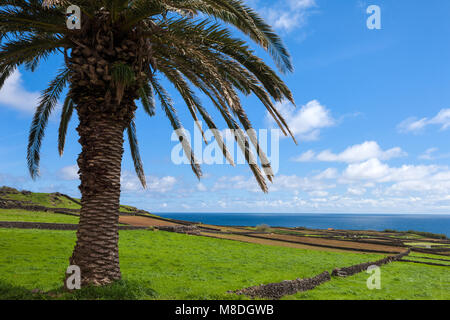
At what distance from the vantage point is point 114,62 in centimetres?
858

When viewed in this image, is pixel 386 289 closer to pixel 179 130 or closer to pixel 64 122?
pixel 179 130

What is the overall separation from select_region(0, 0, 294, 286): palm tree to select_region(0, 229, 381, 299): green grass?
1.45m

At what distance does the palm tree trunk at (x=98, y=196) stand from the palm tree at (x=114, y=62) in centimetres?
3

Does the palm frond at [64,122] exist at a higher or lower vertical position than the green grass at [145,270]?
higher

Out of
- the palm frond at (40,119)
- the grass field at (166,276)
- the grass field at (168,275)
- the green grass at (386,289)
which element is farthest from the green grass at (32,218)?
the green grass at (386,289)

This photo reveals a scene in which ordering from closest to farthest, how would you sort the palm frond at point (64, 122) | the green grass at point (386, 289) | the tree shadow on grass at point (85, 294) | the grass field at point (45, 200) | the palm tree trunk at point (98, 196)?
the tree shadow on grass at point (85, 294) < the palm tree trunk at point (98, 196) < the green grass at point (386, 289) < the palm frond at point (64, 122) < the grass field at point (45, 200)

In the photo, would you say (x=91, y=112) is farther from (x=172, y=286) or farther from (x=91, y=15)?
(x=172, y=286)

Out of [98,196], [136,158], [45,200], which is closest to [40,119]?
[136,158]

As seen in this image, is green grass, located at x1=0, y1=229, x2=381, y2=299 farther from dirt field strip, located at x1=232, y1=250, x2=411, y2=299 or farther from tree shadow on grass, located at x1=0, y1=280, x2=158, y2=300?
dirt field strip, located at x1=232, y1=250, x2=411, y2=299

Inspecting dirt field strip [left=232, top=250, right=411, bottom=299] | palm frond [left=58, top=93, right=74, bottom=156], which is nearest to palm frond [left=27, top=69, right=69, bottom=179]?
palm frond [left=58, top=93, right=74, bottom=156]

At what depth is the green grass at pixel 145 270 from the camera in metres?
8.54

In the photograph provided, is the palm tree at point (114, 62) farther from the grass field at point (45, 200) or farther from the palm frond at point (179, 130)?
the grass field at point (45, 200)
